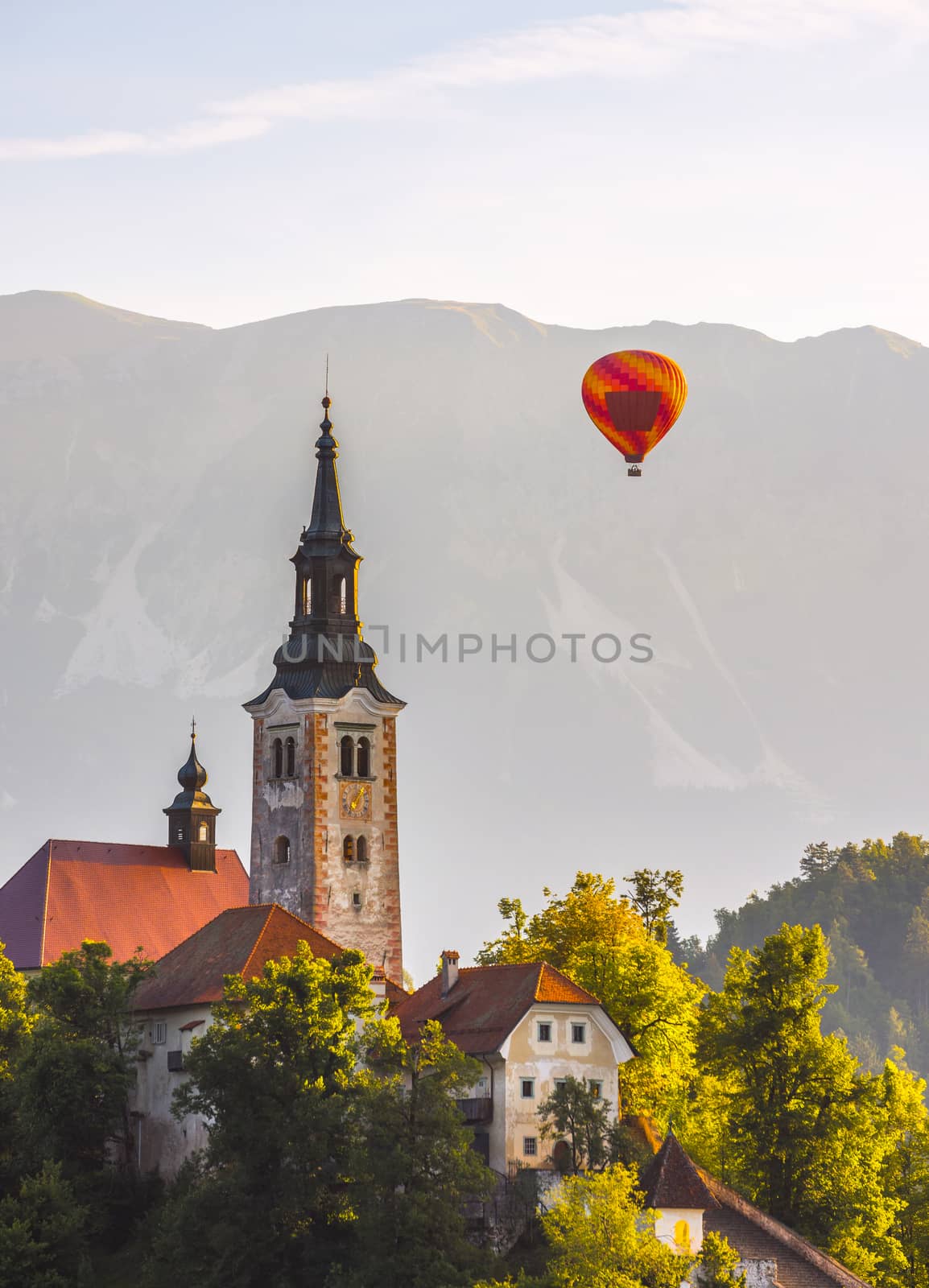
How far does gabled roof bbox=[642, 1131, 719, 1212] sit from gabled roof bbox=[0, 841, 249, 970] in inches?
1328

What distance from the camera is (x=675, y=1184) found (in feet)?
220

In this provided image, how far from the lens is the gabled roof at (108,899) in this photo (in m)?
95.9

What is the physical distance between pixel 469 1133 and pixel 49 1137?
50.1 ft

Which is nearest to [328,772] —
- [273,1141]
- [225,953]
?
[225,953]

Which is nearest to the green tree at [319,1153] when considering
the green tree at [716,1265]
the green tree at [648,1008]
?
the green tree at [716,1265]

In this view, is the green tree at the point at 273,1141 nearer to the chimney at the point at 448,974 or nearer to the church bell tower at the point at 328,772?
the chimney at the point at 448,974

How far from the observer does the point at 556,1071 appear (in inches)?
2901

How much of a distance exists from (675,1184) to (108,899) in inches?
1492

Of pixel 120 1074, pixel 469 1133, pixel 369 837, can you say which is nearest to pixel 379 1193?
pixel 469 1133

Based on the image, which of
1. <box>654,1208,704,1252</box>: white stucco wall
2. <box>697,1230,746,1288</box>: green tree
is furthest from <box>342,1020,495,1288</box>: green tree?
<box>697,1230,746,1288</box>: green tree

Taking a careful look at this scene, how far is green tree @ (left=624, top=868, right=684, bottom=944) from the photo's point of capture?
9375 centimetres

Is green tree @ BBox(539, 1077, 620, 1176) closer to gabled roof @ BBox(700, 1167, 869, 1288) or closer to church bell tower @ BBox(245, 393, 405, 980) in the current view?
gabled roof @ BBox(700, 1167, 869, 1288)

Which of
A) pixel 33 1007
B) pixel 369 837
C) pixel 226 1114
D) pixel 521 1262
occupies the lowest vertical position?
pixel 521 1262

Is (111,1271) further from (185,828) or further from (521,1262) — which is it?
(185,828)
